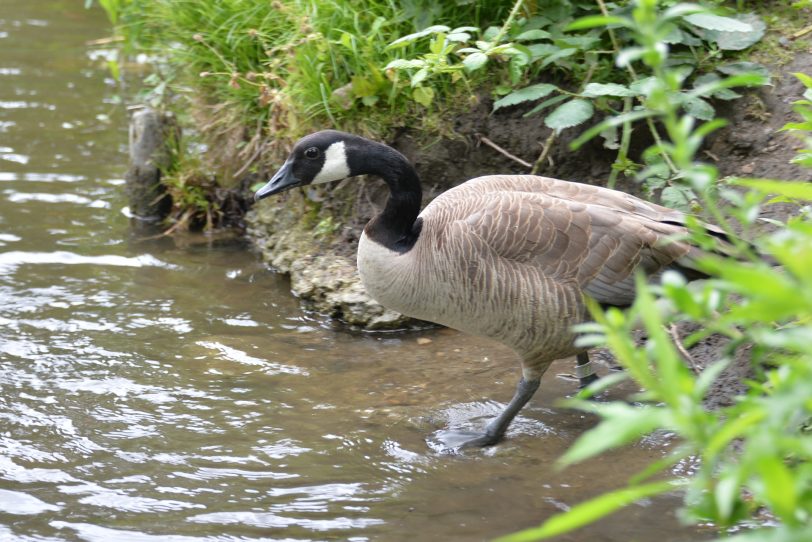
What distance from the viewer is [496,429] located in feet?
15.6

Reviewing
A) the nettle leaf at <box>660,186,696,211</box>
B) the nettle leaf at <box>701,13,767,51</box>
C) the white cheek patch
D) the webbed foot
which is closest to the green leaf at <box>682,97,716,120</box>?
the nettle leaf at <box>660,186,696,211</box>

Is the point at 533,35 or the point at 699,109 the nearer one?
the point at 699,109

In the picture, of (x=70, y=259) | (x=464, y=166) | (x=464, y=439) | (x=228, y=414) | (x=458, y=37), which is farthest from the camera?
(x=70, y=259)

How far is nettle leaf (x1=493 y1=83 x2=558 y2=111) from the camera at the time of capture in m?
5.60

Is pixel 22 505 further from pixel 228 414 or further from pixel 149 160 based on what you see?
pixel 149 160

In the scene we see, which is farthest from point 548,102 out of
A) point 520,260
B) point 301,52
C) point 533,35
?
point 301,52

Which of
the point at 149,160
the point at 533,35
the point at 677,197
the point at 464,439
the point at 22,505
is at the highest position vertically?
the point at 533,35

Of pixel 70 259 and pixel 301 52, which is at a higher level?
pixel 301 52

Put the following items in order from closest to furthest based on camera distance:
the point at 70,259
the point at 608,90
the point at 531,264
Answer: the point at 531,264 → the point at 608,90 → the point at 70,259

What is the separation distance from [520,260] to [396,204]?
72 centimetres

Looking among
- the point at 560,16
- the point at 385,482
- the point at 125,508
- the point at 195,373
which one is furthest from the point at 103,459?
the point at 560,16

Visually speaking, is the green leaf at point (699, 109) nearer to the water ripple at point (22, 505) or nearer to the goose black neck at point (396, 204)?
the goose black neck at point (396, 204)

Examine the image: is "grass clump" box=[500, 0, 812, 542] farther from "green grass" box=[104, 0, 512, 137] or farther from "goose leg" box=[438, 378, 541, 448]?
"green grass" box=[104, 0, 512, 137]

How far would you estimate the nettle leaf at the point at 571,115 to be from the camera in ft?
17.6
